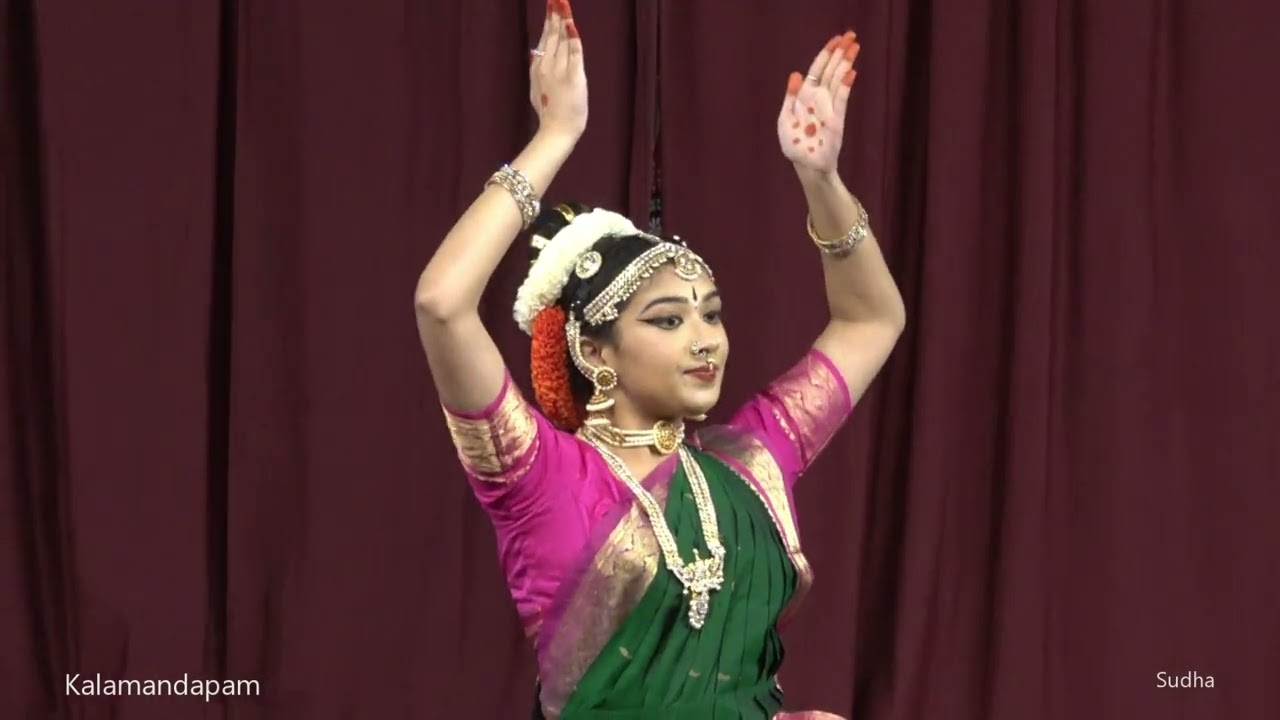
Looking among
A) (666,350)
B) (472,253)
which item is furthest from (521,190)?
(666,350)

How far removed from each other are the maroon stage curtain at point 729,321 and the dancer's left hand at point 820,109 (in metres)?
0.74

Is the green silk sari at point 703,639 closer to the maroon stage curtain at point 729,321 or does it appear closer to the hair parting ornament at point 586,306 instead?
the hair parting ornament at point 586,306

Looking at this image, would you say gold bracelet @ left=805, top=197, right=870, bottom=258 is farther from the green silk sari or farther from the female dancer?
the green silk sari

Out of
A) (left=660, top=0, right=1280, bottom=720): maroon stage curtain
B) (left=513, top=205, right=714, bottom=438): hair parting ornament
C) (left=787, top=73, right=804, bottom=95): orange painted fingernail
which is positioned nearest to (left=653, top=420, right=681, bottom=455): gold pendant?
(left=513, top=205, right=714, bottom=438): hair parting ornament

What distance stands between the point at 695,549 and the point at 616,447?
0.14 metres

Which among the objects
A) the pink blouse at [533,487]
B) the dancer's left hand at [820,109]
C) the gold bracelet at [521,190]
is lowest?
the pink blouse at [533,487]

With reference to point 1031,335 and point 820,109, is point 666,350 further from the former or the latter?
point 1031,335

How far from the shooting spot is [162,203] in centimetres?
243

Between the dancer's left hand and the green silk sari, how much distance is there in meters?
0.37

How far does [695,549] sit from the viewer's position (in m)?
1.63

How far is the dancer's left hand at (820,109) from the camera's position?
5.76 ft

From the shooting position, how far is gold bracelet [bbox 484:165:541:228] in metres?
1.54

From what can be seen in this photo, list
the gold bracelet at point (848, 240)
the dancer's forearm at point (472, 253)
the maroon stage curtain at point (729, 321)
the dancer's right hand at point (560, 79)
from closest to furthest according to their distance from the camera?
1. the dancer's forearm at point (472, 253)
2. the dancer's right hand at point (560, 79)
3. the gold bracelet at point (848, 240)
4. the maroon stage curtain at point (729, 321)

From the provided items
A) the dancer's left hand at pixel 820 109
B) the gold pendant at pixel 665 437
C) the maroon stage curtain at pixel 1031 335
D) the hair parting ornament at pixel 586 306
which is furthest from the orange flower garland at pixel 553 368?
the maroon stage curtain at pixel 1031 335
